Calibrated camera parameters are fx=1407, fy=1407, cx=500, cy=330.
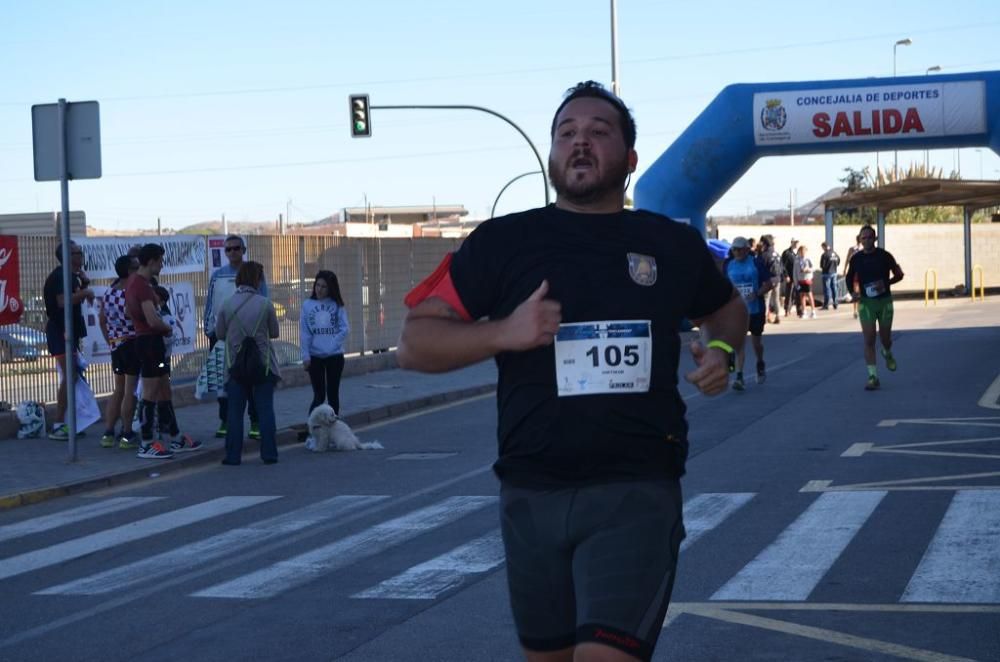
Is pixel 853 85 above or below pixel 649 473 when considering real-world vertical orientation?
above

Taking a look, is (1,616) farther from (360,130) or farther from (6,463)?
(360,130)

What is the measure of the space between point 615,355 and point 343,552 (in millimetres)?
5493

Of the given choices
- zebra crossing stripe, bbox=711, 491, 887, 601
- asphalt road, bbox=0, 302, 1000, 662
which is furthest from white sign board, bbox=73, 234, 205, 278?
zebra crossing stripe, bbox=711, 491, 887, 601

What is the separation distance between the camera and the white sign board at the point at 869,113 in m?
25.0

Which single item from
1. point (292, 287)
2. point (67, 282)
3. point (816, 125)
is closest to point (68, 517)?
point (67, 282)

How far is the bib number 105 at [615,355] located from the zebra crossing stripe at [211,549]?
5.27 m

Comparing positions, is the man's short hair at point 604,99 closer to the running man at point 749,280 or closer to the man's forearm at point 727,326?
the man's forearm at point 727,326

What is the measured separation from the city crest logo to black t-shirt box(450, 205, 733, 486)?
2284cm

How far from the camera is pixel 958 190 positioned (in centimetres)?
3344

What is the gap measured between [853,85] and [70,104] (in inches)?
651

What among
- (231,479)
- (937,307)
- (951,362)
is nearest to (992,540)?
(231,479)

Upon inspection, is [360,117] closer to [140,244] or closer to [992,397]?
[140,244]

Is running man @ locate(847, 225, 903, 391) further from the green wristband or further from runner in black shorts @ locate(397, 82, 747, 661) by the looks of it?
runner in black shorts @ locate(397, 82, 747, 661)

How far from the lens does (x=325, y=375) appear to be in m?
15.2
